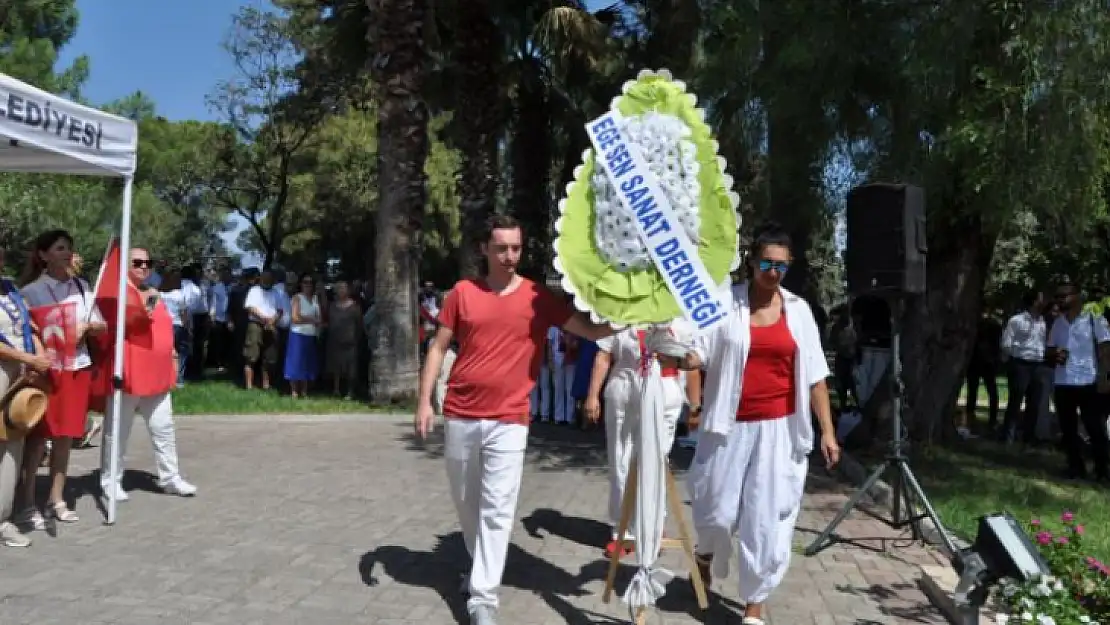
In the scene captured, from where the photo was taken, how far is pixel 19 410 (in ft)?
18.6

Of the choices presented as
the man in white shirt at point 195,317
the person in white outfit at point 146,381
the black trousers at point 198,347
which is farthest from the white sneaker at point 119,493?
the black trousers at point 198,347

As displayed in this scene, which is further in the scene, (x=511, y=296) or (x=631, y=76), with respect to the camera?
(x=631, y=76)

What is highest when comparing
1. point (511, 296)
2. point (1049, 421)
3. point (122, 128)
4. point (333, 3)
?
point (333, 3)

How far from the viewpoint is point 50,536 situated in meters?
6.14

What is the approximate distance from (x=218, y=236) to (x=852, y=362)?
3484cm

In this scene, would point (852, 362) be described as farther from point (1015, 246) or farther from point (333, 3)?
point (1015, 246)

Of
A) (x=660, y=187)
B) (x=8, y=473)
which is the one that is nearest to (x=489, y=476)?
(x=660, y=187)

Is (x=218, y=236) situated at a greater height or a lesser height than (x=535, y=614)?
greater

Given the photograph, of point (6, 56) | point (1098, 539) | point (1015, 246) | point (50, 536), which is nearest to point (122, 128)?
point (50, 536)

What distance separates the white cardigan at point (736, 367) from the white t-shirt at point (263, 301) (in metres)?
11.0

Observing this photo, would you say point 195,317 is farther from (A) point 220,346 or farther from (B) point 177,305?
(B) point 177,305

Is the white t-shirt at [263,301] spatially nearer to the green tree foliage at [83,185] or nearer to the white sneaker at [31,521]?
the green tree foliage at [83,185]

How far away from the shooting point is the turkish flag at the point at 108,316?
655cm

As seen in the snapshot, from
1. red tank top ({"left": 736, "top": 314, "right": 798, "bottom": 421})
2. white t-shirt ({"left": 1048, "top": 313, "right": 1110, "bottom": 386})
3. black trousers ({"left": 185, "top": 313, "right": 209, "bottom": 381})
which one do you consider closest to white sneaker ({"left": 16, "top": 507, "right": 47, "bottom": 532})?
red tank top ({"left": 736, "top": 314, "right": 798, "bottom": 421})
